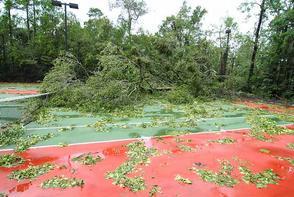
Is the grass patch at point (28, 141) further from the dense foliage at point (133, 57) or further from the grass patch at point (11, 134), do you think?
the dense foliage at point (133, 57)

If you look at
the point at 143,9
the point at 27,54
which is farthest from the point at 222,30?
the point at 27,54

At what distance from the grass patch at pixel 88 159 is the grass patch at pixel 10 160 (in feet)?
3.71

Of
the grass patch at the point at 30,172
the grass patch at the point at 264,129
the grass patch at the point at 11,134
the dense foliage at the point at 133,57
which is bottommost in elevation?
the grass patch at the point at 30,172

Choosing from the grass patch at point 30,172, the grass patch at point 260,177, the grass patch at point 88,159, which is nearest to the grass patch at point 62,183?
the grass patch at point 30,172

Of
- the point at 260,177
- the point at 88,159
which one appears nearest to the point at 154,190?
the point at 88,159

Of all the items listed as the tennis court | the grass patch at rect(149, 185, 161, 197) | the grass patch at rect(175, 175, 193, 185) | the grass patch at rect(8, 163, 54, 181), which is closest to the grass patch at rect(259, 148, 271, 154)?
the tennis court

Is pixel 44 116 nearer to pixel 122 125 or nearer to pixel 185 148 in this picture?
pixel 122 125

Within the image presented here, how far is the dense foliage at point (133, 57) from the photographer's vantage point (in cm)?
1173


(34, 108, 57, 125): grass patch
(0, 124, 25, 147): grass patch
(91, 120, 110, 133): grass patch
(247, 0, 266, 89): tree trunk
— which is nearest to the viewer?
(0, 124, 25, 147): grass patch

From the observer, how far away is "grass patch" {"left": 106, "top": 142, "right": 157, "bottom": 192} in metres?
4.20

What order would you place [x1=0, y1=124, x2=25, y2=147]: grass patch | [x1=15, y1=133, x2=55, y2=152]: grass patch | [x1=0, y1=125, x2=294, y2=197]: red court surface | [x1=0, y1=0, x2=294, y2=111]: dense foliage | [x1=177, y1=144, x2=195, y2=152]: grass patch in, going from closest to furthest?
[x1=0, y1=125, x2=294, y2=197]: red court surface < [x1=15, y1=133, x2=55, y2=152]: grass patch < [x1=177, y1=144, x2=195, y2=152]: grass patch < [x1=0, y1=124, x2=25, y2=147]: grass patch < [x1=0, y1=0, x2=294, y2=111]: dense foliage

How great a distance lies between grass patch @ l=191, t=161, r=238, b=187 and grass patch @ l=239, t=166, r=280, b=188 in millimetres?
248

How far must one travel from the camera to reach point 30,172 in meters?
4.58

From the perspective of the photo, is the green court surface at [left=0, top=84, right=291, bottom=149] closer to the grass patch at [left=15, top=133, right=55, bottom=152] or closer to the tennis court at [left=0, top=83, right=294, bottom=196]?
the tennis court at [left=0, top=83, right=294, bottom=196]
